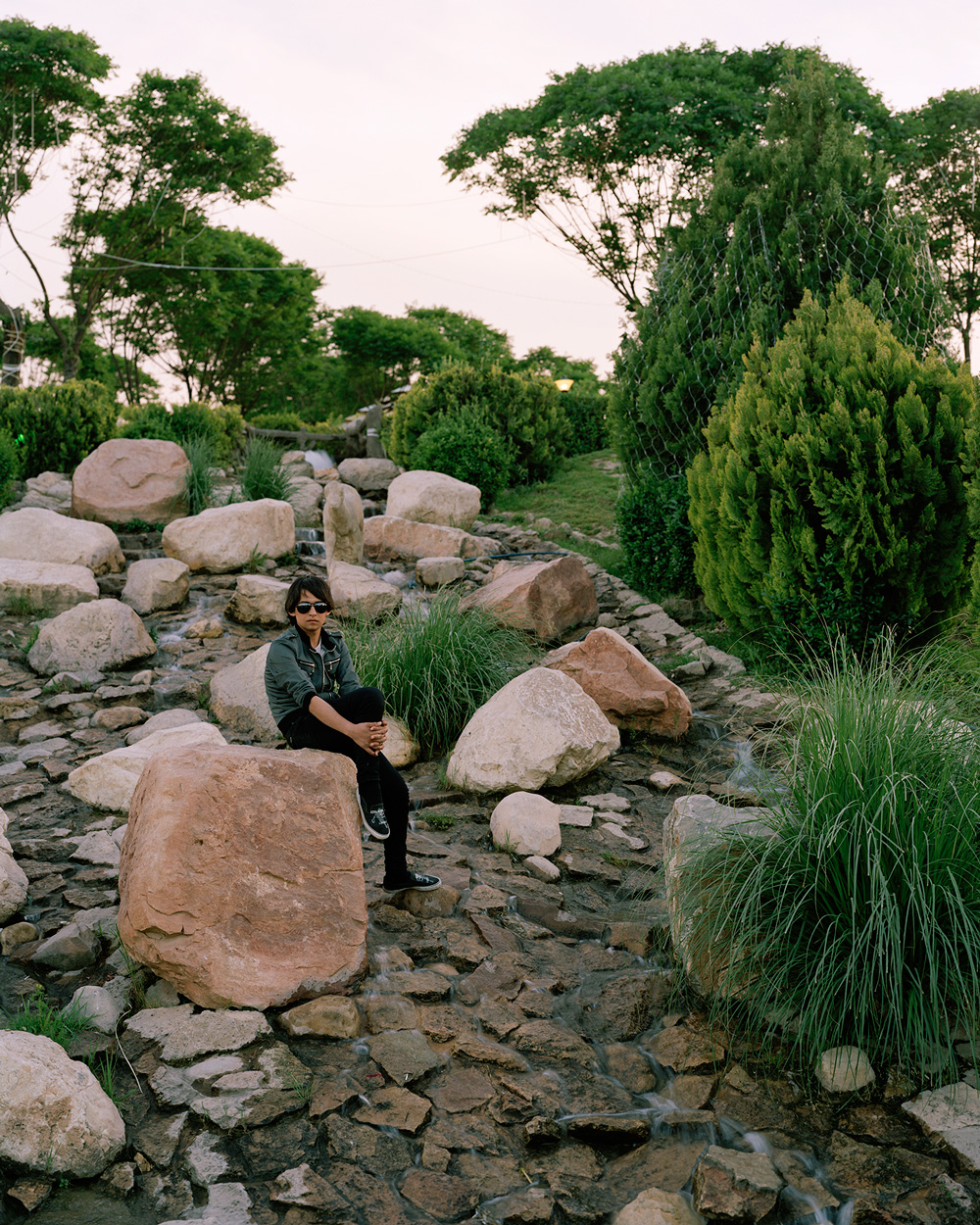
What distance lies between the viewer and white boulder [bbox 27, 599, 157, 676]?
737 centimetres

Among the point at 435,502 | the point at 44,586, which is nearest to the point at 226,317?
the point at 435,502

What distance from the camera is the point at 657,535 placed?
8.96 metres

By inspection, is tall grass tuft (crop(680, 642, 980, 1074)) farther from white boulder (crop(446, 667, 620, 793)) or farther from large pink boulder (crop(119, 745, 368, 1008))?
white boulder (crop(446, 667, 620, 793))

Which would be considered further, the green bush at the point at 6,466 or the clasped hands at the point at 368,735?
the green bush at the point at 6,466

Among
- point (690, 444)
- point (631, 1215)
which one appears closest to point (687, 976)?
point (631, 1215)

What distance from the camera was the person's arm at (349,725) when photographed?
3.91 meters

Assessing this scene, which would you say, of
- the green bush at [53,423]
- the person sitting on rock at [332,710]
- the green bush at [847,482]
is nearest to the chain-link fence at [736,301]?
the green bush at [847,482]

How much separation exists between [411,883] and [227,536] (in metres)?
6.52

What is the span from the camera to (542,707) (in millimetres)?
5488

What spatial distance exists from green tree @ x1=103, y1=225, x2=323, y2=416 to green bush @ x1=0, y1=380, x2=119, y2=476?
12658 mm

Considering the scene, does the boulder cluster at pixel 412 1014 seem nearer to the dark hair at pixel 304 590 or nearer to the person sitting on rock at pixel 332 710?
the person sitting on rock at pixel 332 710

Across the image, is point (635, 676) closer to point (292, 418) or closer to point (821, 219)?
point (821, 219)

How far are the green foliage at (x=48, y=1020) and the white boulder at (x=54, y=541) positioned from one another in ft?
21.8

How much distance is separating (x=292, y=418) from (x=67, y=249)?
678 cm
